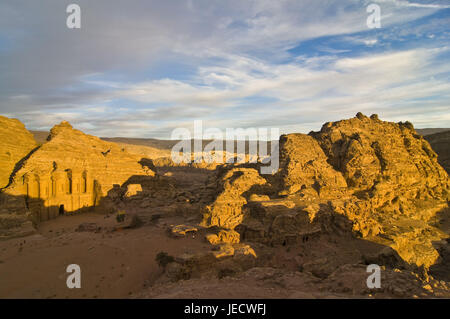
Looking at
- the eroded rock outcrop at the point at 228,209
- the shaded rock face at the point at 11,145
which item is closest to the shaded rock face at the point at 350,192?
the eroded rock outcrop at the point at 228,209

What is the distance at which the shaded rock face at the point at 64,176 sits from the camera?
1503cm

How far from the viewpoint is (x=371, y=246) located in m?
11.5

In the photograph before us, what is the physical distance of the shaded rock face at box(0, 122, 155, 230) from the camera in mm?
15031

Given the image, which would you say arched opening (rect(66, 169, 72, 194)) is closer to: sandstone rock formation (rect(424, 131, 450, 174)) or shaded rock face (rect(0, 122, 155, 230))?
shaded rock face (rect(0, 122, 155, 230))

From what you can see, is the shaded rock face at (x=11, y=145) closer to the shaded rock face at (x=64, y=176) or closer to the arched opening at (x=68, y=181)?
the shaded rock face at (x=64, y=176)

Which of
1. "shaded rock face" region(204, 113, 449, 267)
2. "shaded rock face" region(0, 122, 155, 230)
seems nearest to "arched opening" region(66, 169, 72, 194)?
"shaded rock face" region(0, 122, 155, 230)

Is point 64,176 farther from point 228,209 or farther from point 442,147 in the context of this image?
point 442,147

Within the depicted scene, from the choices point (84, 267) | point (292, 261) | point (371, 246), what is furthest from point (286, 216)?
point (84, 267)

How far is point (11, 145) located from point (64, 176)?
15.2ft

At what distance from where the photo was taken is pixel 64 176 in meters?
16.9

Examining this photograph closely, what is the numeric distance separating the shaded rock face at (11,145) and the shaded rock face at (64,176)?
0.74 meters

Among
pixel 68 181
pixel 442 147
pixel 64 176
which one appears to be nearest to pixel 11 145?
pixel 64 176

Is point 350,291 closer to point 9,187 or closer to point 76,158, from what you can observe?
point 9,187

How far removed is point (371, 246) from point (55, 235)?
52.0 ft
